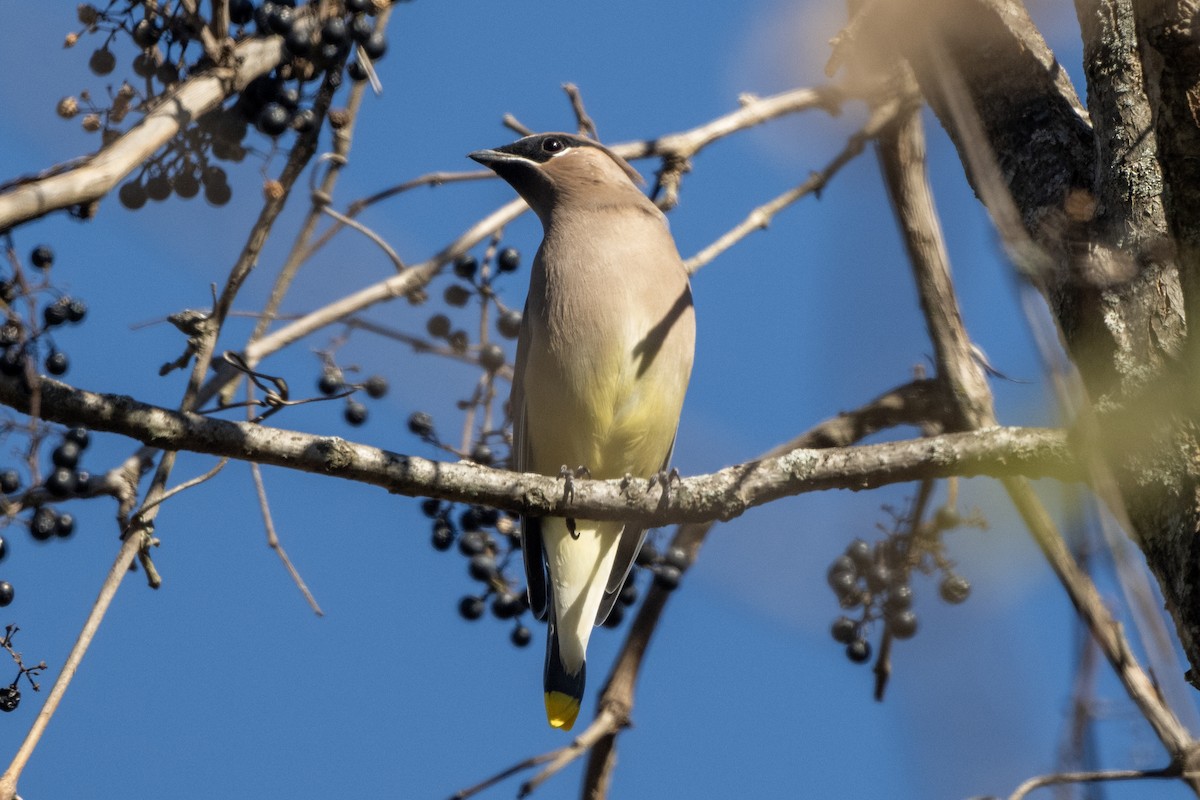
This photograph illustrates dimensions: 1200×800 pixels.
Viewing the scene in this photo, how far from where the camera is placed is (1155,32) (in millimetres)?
1855

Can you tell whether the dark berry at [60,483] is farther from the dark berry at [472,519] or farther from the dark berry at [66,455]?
the dark berry at [472,519]

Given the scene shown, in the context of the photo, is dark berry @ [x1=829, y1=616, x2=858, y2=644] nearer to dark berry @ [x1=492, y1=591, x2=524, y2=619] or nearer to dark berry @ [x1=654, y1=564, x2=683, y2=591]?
dark berry @ [x1=654, y1=564, x2=683, y2=591]

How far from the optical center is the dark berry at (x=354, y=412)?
434 cm

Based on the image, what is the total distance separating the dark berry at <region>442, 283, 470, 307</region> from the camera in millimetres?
4465

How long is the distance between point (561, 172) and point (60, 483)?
7.64ft

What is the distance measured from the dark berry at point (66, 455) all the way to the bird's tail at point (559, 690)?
184cm

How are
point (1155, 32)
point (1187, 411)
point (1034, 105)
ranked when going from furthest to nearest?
point (1034, 105)
point (1187, 411)
point (1155, 32)

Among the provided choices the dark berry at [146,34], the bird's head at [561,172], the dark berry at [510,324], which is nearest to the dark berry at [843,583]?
the dark berry at [510,324]

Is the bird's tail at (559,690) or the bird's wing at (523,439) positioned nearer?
the bird's wing at (523,439)

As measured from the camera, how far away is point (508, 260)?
14.6ft

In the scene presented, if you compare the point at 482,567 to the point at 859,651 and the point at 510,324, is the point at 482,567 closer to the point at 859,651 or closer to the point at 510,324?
the point at 510,324

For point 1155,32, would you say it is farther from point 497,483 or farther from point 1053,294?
point 497,483

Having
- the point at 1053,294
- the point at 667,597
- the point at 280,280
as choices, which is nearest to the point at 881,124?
the point at 1053,294

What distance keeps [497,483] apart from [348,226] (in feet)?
4.59
